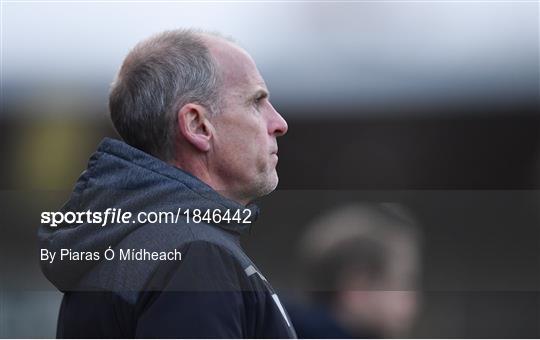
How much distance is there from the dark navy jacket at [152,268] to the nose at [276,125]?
218 mm

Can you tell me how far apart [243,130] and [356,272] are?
1.65 feet

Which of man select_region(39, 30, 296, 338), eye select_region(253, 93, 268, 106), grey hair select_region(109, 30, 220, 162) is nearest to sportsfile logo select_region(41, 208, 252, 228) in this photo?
man select_region(39, 30, 296, 338)

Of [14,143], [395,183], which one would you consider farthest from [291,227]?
[14,143]

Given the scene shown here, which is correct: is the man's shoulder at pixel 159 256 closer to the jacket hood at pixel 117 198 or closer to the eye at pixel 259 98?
the jacket hood at pixel 117 198

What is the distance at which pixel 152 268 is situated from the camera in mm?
2225

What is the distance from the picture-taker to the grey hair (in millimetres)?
2275

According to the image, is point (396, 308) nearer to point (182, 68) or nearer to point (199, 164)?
point (199, 164)

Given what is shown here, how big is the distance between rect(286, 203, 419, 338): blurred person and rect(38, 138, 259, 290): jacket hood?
8.7 inches

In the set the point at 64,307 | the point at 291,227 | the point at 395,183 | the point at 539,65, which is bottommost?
the point at 64,307

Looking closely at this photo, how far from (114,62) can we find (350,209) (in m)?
0.77

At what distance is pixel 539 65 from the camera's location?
235 cm

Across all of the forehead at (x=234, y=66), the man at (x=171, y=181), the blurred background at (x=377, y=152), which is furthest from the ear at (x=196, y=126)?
the blurred background at (x=377, y=152)

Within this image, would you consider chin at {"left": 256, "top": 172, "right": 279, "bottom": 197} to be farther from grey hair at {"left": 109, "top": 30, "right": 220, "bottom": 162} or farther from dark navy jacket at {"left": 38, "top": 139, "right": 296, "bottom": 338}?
grey hair at {"left": 109, "top": 30, "right": 220, "bottom": 162}

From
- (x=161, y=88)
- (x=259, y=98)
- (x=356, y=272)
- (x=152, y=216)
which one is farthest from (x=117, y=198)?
(x=356, y=272)
